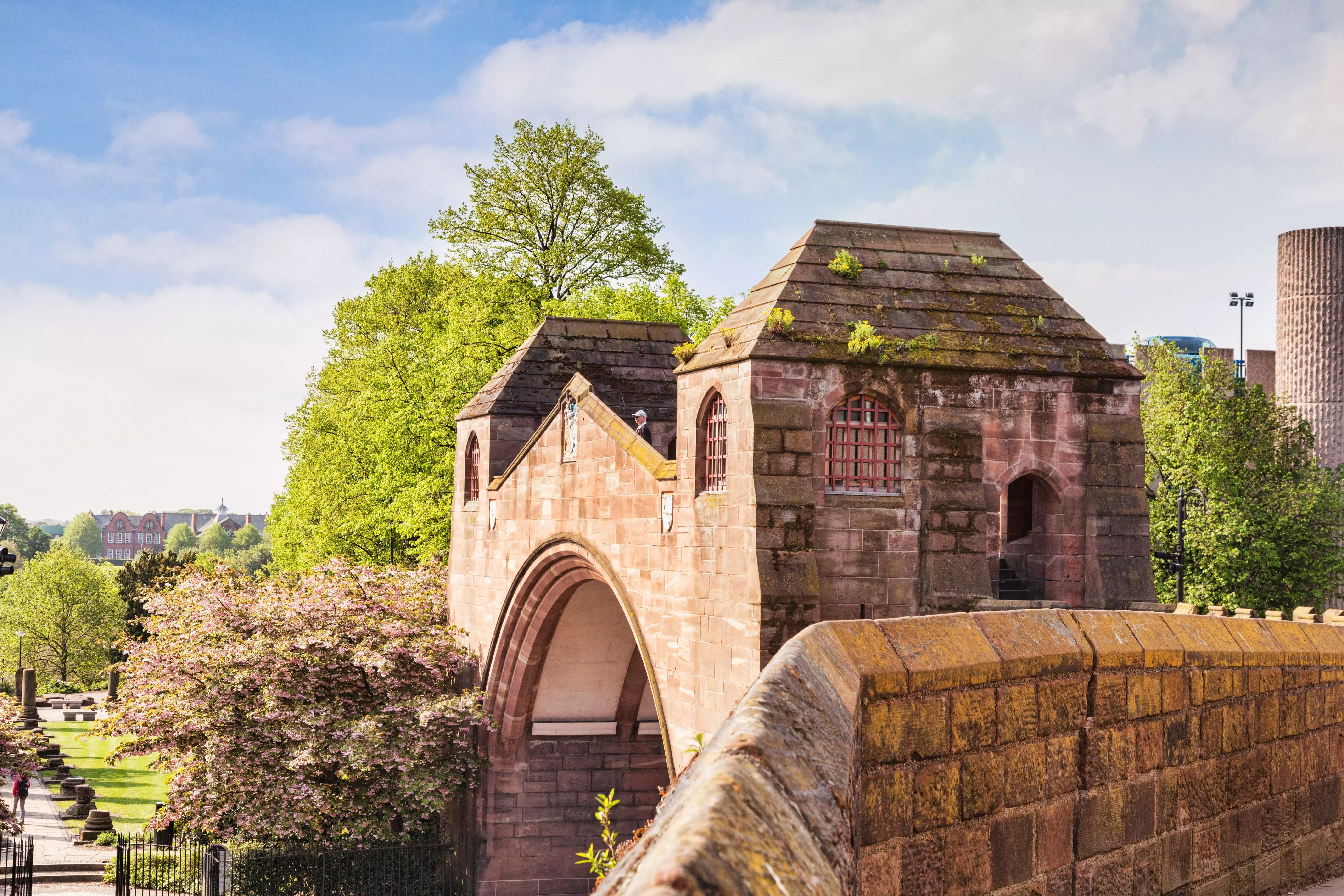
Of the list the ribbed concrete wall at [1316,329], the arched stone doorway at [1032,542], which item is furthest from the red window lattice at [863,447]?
the ribbed concrete wall at [1316,329]

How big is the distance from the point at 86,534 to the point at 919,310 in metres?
188

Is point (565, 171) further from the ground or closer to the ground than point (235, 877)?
further from the ground

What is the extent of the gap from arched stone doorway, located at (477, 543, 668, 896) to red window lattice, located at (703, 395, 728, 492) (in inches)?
264

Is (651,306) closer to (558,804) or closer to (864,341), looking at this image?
(558,804)

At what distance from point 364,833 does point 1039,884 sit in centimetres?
1578

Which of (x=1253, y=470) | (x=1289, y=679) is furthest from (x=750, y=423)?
(x=1253, y=470)

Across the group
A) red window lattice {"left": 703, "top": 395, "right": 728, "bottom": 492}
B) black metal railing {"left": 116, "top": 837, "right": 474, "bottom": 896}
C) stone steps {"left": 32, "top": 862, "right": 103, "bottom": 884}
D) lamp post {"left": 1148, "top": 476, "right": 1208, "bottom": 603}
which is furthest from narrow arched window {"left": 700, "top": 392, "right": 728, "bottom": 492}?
stone steps {"left": 32, "top": 862, "right": 103, "bottom": 884}

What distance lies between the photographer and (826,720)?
10.6 ft

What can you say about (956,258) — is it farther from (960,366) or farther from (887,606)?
(887,606)

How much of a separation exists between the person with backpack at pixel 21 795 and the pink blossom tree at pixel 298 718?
31.6ft

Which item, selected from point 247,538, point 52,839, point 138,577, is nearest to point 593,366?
point 52,839

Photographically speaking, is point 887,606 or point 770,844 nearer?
point 770,844

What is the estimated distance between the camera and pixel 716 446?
474 inches

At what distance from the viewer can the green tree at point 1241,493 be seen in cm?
2850
